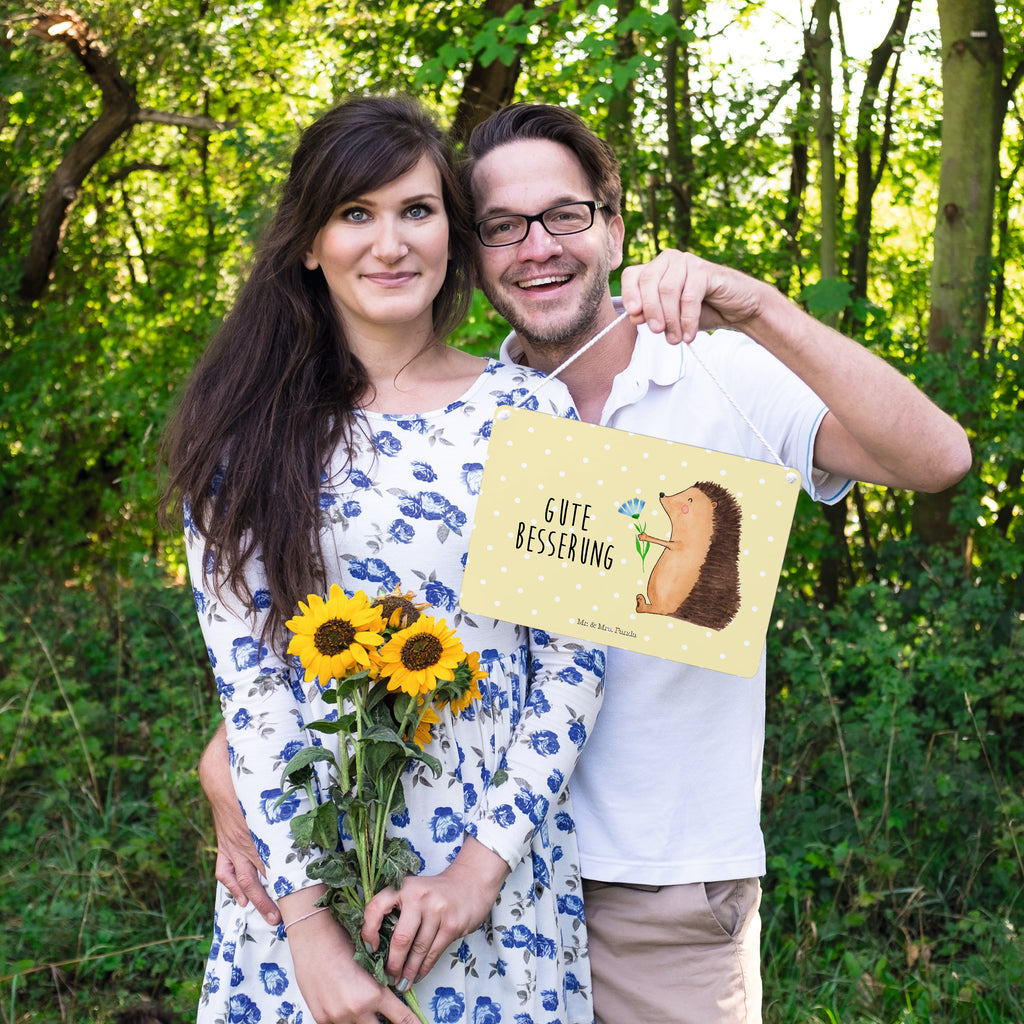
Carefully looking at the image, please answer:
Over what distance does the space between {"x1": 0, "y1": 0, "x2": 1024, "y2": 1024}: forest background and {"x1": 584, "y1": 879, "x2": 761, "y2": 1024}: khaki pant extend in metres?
1.14

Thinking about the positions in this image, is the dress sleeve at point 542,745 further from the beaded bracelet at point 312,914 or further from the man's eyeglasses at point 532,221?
the man's eyeglasses at point 532,221

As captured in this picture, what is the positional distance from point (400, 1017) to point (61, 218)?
7063 mm

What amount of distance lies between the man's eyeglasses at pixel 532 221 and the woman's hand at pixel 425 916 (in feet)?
3.97

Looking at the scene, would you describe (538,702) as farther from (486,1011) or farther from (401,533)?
(486,1011)

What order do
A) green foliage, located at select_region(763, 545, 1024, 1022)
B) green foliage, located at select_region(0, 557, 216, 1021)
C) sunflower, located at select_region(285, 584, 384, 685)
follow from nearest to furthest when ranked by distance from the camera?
sunflower, located at select_region(285, 584, 384, 685), green foliage, located at select_region(763, 545, 1024, 1022), green foliage, located at select_region(0, 557, 216, 1021)

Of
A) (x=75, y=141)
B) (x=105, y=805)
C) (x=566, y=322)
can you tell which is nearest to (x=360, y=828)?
(x=566, y=322)

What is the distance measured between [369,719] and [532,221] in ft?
3.53

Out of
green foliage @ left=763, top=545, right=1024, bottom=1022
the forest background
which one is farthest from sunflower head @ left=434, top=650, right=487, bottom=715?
green foliage @ left=763, top=545, right=1024, bottom=1022

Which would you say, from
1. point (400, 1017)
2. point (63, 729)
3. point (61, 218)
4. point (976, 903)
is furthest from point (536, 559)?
point (61, 218)

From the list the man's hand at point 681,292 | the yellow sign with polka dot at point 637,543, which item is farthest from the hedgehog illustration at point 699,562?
the man's hand at point 681,292

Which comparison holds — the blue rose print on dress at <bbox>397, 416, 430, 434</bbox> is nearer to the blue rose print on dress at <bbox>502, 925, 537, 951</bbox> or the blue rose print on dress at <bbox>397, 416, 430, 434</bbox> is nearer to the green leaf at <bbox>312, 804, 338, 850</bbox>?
the green leaf at <bbox>312, 804, 338, 850</bbox>

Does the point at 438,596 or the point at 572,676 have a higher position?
the point at 438,596

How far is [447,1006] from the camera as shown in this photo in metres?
1.65

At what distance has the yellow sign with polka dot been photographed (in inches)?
58.2
